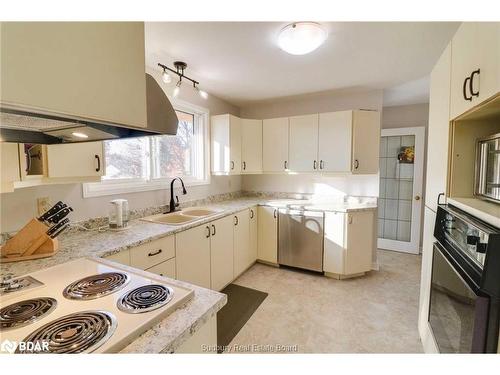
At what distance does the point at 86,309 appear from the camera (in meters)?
0.80

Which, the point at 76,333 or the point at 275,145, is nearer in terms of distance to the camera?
the point at 76,333

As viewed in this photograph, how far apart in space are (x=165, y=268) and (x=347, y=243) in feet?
6.81

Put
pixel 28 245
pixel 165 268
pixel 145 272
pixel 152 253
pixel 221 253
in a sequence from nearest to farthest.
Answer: pixel 145 272
pixel 28 245
pixel 152 253
pixel 165 268
pixel 221 253

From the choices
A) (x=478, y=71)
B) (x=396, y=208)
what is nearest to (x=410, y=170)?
(x=396, y=208)

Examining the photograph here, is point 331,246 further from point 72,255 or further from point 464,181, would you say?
point 72,255

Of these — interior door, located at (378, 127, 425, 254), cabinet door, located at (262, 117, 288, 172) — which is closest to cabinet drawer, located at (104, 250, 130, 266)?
cabinet door, located at (262, 117, 288, 172)

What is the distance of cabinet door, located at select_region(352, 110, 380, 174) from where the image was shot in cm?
289

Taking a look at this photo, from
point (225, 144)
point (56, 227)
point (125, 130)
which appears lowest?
point (56, 227)

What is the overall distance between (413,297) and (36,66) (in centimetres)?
330

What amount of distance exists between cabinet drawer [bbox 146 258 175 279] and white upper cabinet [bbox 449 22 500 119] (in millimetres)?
2060

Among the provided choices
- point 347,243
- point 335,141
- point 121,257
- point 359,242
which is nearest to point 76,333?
point 121,257

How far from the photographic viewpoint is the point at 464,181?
1303mm

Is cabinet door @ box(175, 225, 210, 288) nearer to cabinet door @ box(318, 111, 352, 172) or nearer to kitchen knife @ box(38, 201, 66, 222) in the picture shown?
kitchen knife @ box(38, 201, 66, 222)

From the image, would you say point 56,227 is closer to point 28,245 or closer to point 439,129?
point 28,245
